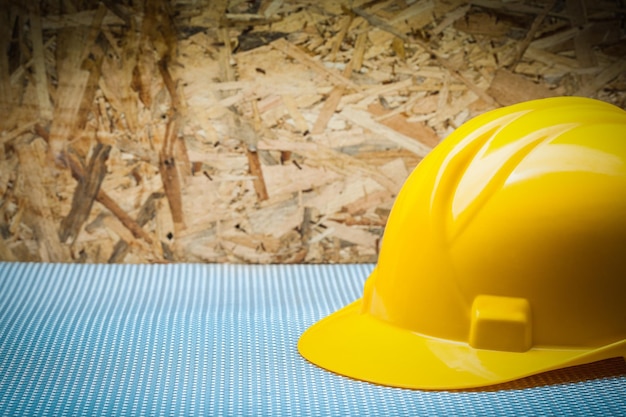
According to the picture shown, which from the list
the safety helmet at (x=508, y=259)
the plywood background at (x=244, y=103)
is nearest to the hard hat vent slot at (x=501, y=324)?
the safety helmet at (x=508, y=259)

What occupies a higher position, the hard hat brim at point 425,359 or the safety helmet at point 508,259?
the safety helmet at point 508,259

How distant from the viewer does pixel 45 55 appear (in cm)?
212

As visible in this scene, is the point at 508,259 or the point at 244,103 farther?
the point at 244,103

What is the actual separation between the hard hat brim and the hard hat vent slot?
0.01 m

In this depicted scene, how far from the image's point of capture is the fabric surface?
1224 millimetres

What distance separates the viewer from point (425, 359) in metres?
1.31

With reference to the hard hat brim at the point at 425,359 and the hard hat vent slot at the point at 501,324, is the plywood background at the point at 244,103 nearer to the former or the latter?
the hard hat brim at the point at 425,359

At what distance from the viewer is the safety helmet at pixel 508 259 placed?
1.26 m

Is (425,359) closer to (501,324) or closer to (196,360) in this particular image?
(501,324)

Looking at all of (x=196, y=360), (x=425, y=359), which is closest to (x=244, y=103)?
(x=196, y=360)

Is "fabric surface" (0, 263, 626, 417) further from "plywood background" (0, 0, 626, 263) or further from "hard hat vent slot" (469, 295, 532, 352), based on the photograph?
"plywood background" (0, 0, 626, 263)

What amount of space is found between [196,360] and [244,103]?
0.93 m

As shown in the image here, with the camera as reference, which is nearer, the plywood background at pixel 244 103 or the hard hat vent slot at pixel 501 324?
the hard hat vent slot at pixel 501 324

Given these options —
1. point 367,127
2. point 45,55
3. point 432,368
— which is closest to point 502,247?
point 432,368
